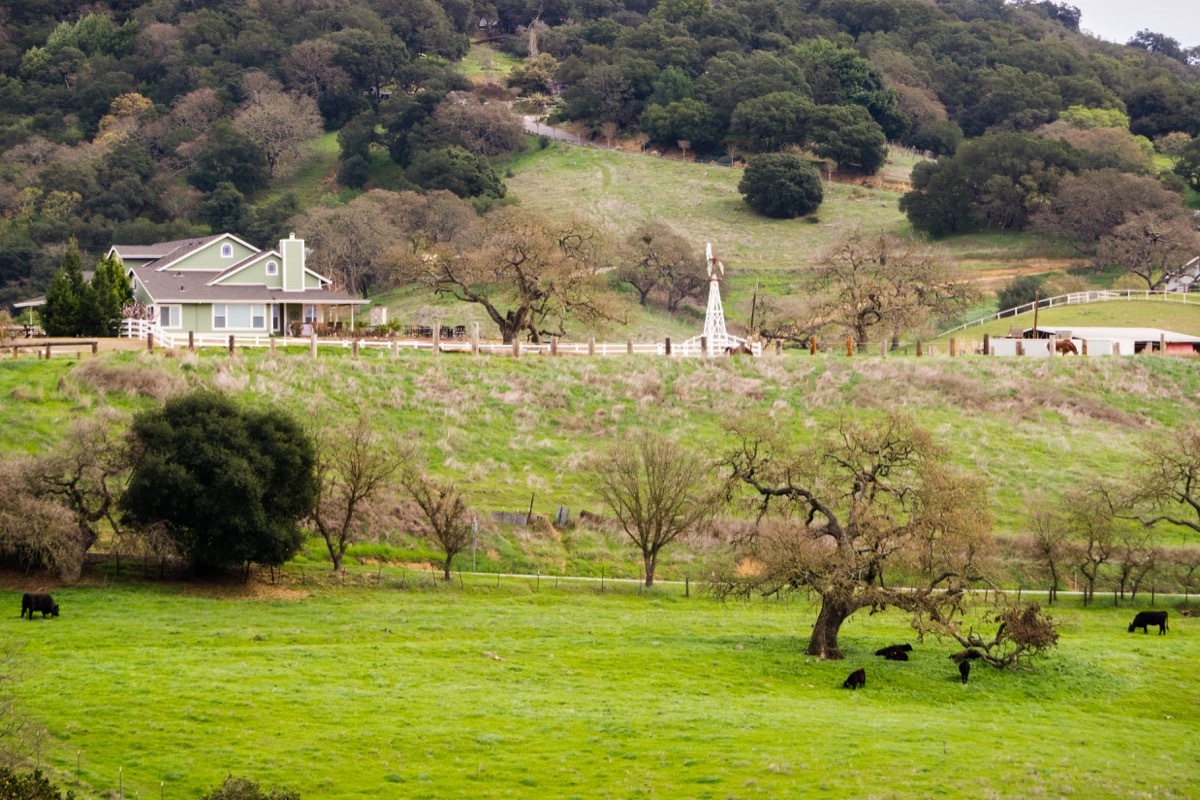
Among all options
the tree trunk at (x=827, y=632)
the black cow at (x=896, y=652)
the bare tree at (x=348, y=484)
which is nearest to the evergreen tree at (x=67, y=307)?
the bare tree at (x=348, y=484)

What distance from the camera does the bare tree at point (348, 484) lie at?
45188 mm

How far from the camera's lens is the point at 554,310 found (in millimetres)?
72500

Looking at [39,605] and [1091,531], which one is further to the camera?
[1091,531]

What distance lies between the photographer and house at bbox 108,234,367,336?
7188 centimetres

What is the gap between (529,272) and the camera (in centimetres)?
6975

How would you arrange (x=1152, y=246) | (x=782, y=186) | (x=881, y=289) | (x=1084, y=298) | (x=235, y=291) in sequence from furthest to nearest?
1. (x=782, y=186)
2. (x=1152, y=246)
3. (x=1084, y=298)
4. (x=881, y=289)
5. (x=235, y=291)

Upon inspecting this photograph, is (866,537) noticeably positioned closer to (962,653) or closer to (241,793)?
(962,653)

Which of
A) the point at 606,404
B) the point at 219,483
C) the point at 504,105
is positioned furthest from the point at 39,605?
the point at 504,105

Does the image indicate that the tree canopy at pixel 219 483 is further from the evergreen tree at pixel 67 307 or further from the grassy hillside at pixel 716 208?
the grassy hillside at pixel 716 208

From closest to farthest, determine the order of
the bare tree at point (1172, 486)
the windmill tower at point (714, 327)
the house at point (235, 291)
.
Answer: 1. the bare tree at point (1172, 486)
2. the windmill tower at point (714, 327)
3. the house at point (235, 291)

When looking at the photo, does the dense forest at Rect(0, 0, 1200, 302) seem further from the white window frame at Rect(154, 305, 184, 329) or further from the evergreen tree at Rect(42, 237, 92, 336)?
the evergreen tree at Rect(42, 237, 92, 336)

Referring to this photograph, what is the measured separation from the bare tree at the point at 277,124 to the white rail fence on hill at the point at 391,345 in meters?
67.2

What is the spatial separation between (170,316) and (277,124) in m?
63.8

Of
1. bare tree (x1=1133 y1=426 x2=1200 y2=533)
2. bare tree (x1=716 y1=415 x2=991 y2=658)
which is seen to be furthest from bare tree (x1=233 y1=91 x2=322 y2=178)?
bare tree (x1=716 y1=415 x2=991 y2=658)
